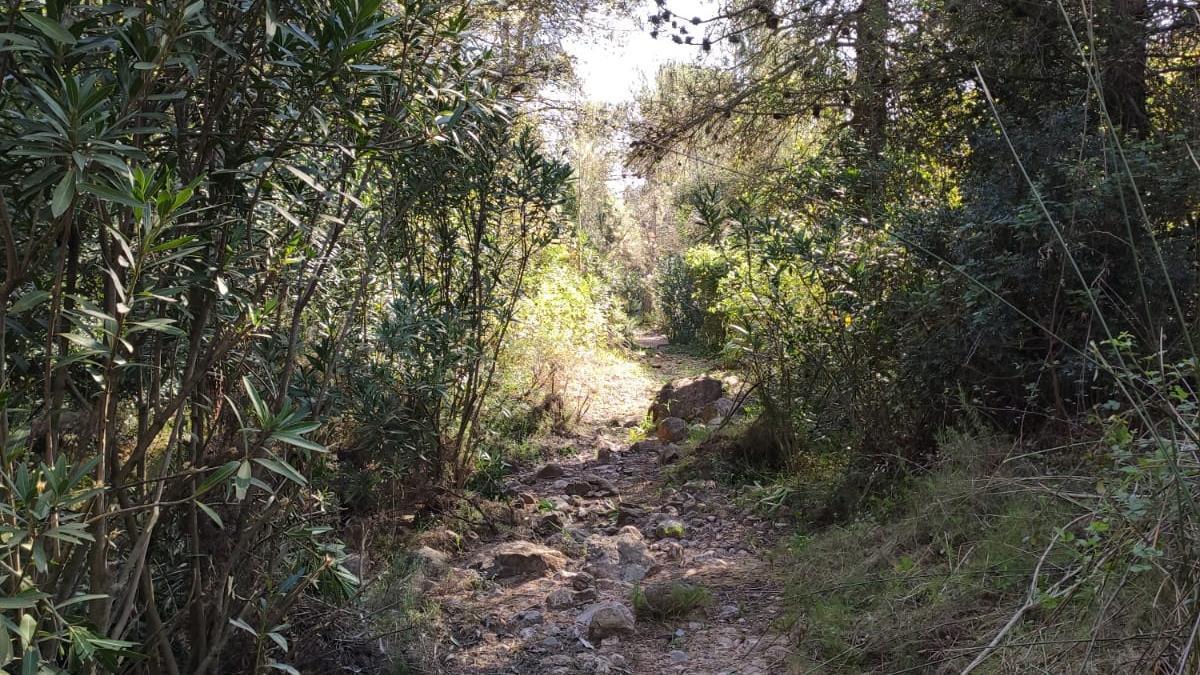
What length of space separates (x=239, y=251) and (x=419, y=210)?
2.92m

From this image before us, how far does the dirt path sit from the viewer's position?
3.76 meters

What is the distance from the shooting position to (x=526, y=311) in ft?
29.2

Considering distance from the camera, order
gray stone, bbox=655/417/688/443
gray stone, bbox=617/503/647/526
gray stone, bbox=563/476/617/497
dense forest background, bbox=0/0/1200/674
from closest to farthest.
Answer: dense forest background, bbox=0/0/1200/674 → gray stone, bbox=617/503/647/526 → gray stone, bbox=563/476/617/497 → gray stone, bbox=655/417/688/443

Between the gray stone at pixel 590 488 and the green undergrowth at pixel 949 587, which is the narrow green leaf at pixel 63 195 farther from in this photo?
the gray stone at pixel 590 488

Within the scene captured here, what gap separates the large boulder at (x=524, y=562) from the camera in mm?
4797

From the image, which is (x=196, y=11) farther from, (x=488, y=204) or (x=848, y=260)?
(x=848, y=260)

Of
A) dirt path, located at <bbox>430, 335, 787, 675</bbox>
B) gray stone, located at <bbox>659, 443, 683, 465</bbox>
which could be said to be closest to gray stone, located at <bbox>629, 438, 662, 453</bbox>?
gray stone, located at <bbox>659, 443, 683, 465</bbox>

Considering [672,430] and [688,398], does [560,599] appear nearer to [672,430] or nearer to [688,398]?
[672,430]

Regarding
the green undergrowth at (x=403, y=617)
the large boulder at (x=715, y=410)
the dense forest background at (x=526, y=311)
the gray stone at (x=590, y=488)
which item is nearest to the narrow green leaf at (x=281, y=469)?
the dense forest background at (x=526, y=311)

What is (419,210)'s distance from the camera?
5488 mm

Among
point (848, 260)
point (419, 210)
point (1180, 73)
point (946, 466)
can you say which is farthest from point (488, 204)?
point (1180, 73)

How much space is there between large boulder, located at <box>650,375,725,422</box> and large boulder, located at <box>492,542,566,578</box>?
361 centimetres

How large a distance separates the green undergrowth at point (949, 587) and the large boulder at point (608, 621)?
2.61 feet

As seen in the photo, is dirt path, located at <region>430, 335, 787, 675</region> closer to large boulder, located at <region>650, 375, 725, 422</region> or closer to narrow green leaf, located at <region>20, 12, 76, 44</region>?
large boulder, located at <region>650, 375, 725, 422</region>
